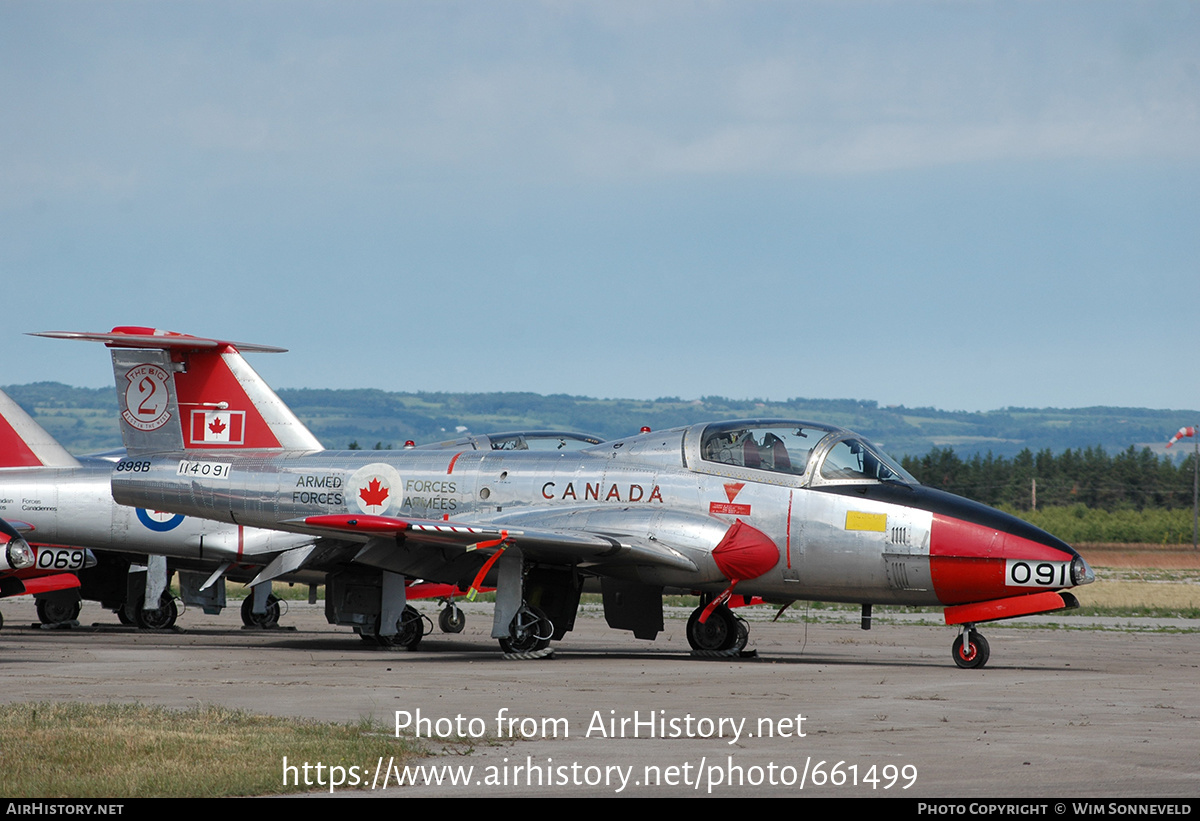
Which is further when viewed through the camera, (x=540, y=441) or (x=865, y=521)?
(x=540, y=441)

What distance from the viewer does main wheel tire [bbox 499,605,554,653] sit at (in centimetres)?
1614

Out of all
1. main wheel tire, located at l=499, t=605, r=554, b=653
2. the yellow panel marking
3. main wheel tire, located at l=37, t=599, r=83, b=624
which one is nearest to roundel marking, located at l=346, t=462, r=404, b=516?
main wheel tire, located at l=499, t=605, r=554, b=653

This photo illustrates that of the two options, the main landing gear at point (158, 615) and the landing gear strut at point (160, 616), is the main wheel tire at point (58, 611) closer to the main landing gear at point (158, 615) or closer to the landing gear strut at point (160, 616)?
the main landing gear at point (158, 615)

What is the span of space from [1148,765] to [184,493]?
46.3ft

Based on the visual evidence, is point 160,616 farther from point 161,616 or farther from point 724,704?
point 724,704

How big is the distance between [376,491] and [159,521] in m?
5.94

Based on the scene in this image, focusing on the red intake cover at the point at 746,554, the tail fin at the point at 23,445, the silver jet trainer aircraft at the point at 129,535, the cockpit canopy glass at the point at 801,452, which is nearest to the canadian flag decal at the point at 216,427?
the silver jet trainer aircraft at the point at 129,535

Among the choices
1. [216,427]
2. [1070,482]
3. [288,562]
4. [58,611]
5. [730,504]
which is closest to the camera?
[730,504]

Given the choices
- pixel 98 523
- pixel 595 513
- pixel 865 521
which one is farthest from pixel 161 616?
pixel 865 521

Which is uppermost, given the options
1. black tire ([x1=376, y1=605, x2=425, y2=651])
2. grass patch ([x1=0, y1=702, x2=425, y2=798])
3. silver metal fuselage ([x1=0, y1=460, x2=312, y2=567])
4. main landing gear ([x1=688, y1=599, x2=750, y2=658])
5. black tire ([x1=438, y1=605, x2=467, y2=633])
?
silver metal fuselage ([x1=0, y1=460, x2=312, y2=567])

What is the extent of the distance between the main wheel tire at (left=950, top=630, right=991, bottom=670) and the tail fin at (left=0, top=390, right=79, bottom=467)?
51.2 ft

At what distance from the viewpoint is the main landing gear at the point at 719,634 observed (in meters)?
17.0

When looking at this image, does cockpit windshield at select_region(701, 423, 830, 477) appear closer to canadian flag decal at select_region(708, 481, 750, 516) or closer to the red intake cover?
canadian flag decal at select_region(708, 481, 750, 516)

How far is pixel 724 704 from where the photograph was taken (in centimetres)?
1123
